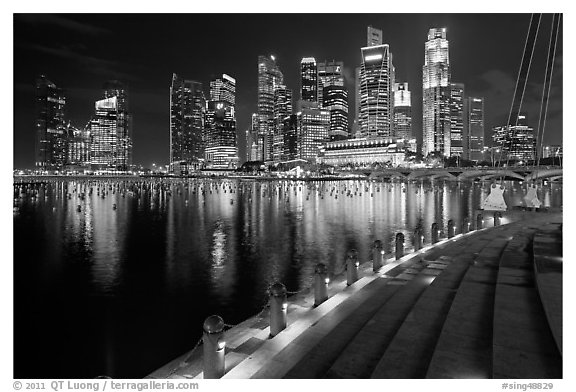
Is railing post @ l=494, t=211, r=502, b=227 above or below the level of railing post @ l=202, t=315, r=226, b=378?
above

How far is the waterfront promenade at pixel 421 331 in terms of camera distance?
4676 millimetres

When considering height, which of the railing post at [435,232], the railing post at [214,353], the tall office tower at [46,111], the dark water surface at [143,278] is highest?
the tall office tower at [46,111]

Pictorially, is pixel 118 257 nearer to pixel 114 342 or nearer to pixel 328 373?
pixel 114 342

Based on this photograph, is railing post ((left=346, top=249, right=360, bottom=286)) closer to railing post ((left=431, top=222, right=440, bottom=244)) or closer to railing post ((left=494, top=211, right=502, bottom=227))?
railing post ((left=431, top=222, right=440, bottom=244))

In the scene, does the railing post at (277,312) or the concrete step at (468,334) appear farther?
the railing post at (277,312)

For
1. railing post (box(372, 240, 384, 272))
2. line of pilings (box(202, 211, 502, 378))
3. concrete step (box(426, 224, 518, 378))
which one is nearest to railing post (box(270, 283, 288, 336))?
line of pilings (box(202, 211, 502, 378))

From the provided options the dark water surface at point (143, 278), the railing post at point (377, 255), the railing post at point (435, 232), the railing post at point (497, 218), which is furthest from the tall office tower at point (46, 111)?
the railing post at point (497, 218)

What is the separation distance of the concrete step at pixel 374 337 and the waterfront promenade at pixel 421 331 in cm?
1

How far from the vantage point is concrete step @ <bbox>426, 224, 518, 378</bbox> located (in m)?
4.55

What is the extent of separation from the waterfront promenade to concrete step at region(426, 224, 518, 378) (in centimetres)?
1

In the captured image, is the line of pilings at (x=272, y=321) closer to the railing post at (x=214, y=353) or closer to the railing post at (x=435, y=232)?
the railing post at (x=214, y=353)

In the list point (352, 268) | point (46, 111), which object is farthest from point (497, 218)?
point (46, 111)
